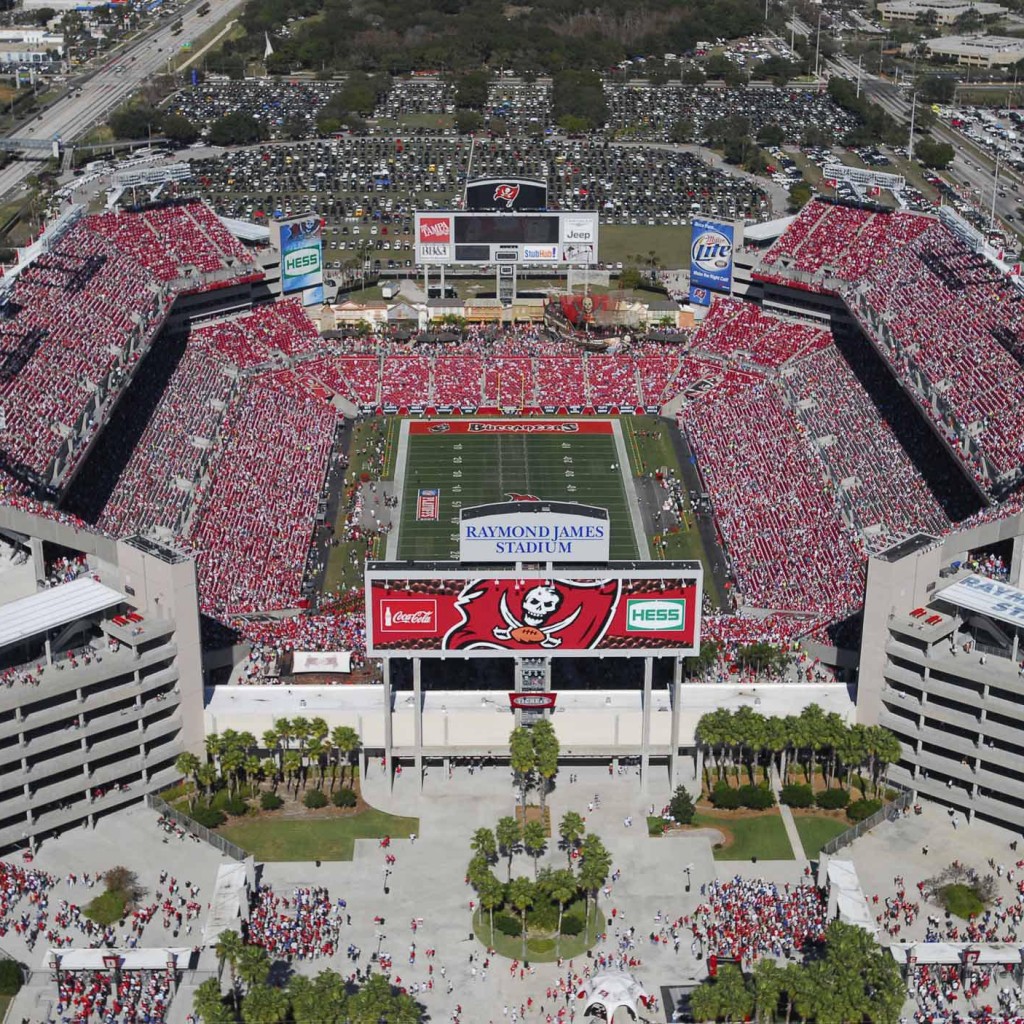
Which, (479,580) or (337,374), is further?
(337,374)

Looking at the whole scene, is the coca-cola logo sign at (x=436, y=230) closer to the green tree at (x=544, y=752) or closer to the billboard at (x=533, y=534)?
the billboard at (x=533, y=534)

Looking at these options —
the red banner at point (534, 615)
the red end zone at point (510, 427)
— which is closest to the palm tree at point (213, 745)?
the red banner at point (534, 615)

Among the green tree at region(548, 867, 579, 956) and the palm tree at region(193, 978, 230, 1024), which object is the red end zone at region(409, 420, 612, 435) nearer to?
the green tree at region(548, 867, 579, 956)

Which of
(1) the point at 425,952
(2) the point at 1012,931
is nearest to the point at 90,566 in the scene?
(1) the point at 425,952

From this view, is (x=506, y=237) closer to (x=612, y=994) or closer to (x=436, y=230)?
(x=436, y=230)

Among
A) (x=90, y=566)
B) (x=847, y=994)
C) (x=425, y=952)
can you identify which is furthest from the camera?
(x=90, y=566)

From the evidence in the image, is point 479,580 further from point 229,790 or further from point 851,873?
point 851,873

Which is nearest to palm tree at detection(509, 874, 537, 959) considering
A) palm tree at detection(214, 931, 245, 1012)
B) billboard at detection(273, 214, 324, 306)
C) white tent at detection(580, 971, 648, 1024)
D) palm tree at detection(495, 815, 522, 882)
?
palm tree at detection(495, 815, 522, 882)
